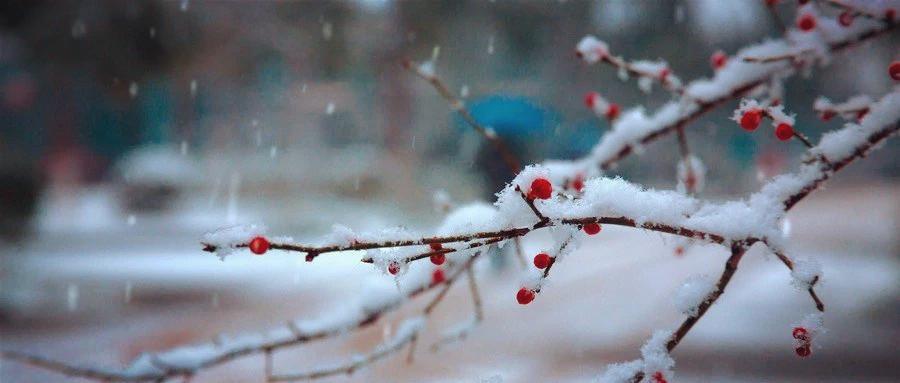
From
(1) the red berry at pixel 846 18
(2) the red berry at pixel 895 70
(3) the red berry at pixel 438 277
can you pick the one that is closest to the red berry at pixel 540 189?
(2) the red berry at pixel 895 70

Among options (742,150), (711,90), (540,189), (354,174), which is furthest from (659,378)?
(742,150)

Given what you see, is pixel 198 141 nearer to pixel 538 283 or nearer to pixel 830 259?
pixel 830 259

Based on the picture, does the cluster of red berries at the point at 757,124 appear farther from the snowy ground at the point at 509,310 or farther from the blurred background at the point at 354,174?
the snowy ground at the point at 509,310

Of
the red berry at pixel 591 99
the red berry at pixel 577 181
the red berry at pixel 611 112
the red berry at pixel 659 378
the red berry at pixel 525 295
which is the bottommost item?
the red berry at pixel 659 378

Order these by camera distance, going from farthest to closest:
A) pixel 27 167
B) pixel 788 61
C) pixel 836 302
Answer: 1. pixel 27 167
2. pixel 836 302
3. pixel 788 61

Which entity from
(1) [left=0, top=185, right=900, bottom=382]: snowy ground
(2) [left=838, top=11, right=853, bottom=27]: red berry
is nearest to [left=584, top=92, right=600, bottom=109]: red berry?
(2) [left=838, top=11, right=853, bottom=27]: red berry

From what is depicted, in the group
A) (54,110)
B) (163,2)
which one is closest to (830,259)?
(163,2)
